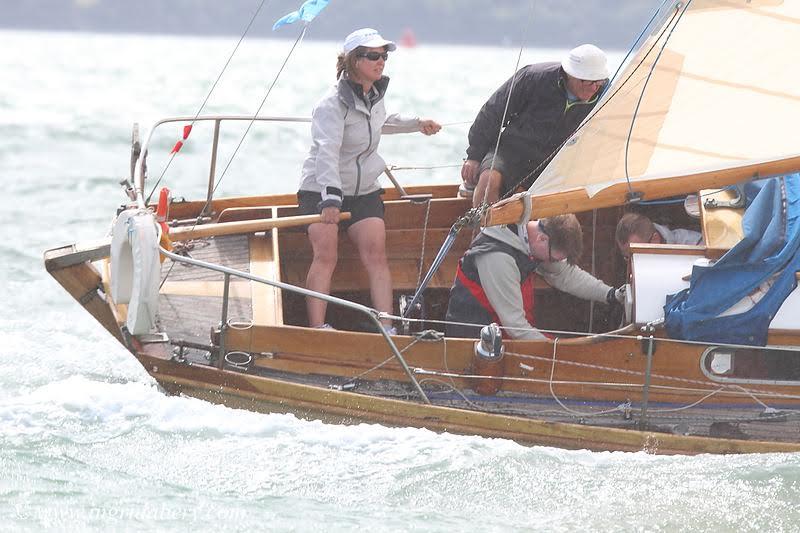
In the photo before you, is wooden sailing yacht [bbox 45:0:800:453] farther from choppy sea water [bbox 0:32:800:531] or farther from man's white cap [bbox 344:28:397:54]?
man's white cap [bbox 344:28:397:54]

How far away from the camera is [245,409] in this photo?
6.26m

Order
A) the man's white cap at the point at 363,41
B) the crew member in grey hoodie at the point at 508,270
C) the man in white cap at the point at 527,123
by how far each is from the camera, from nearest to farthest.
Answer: the crew member in grey hoodie at the point at 508,270, the man's white cap at the point at 363,41, the man in white cap at the point at 527,123

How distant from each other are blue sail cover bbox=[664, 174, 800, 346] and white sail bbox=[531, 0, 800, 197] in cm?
60

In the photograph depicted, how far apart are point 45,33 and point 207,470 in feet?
294

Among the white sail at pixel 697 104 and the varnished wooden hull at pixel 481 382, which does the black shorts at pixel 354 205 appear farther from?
the white sail at pixel 697 104

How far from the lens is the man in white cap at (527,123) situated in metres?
6.75

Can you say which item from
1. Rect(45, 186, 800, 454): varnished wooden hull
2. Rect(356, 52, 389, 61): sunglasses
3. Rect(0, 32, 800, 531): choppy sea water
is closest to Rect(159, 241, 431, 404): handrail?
Rect(45, 186, 800, 454): varnished wooden hull

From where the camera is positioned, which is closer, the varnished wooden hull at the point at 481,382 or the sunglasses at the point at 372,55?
the varnished wooden hull at the point at 481,382

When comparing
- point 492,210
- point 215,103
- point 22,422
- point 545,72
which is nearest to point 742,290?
point 492,210

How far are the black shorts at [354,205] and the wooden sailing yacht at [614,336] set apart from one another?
647mm

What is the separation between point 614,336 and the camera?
5.75 meters

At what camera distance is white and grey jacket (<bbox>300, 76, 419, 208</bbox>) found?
6.49m

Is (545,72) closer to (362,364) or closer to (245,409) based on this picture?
(362,364)

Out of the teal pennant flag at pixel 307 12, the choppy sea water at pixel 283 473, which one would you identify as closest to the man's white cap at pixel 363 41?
the teal pennant flag at pixel 307 12
